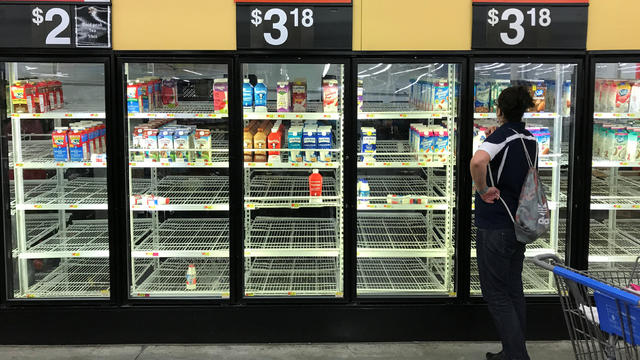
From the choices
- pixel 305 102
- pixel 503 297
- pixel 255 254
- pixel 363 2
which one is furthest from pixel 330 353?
pixel 363 2

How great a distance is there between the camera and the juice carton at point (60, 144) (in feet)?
16.0

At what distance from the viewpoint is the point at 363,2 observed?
4.63 meters

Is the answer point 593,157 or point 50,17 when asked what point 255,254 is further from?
point 593,157

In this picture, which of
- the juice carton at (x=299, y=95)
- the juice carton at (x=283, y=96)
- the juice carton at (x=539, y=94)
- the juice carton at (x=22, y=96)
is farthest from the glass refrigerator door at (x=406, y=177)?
the juice carton at (x=22, y=96)

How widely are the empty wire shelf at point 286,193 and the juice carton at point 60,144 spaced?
1.40 metres

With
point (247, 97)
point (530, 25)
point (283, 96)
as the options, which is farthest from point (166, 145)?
point (530, 25)

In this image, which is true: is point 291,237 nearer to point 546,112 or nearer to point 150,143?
point 150,143

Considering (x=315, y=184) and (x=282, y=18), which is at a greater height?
(x=282, y=18)

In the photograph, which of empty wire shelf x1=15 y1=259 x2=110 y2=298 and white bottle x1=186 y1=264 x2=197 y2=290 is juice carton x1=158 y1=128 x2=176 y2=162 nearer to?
white bottle x1=186 y1=264 x2=197 y2=290

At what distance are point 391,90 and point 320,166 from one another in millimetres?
909

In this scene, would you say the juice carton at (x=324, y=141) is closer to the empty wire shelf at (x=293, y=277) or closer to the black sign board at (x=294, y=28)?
the black sign board at (x=294, y=28)

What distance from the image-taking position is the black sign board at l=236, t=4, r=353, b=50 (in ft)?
15.1

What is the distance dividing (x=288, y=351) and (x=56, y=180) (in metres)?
2.36

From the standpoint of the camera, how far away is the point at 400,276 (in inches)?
208
